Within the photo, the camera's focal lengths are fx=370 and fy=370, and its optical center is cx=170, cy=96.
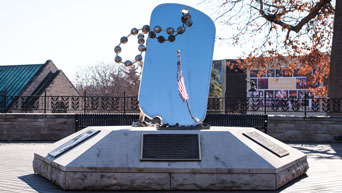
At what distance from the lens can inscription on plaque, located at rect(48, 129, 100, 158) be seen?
6.59 metres

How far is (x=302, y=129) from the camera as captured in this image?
14.5 m

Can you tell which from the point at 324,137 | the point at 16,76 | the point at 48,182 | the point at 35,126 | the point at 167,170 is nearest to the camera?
the point at 167,170

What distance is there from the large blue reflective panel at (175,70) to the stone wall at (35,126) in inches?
293

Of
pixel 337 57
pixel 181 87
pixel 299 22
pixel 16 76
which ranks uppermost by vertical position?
pixel 299 22

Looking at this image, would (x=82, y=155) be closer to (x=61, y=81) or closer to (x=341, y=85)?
(x=341, y=85)

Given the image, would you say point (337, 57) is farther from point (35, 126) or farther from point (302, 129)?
point (35, 126)

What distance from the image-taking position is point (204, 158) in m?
6.04

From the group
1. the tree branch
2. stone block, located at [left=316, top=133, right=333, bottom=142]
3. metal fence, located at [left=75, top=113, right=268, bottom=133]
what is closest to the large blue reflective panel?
metal fence, located at [left=75, top=113, right=268, bottom=133]

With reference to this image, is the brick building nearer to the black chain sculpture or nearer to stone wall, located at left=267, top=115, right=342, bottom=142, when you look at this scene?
stone wall, located at left=267, top=115, right=342, bottom=142

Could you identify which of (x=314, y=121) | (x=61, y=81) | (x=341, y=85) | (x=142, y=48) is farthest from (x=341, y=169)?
(x=61, y=81)

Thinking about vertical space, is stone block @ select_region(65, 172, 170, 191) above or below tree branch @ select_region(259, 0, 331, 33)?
below

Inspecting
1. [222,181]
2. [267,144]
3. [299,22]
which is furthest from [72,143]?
[299,22]

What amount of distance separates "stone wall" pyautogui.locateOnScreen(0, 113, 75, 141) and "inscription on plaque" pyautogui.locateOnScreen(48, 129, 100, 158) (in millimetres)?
7687

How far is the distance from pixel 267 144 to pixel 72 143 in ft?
11.9
